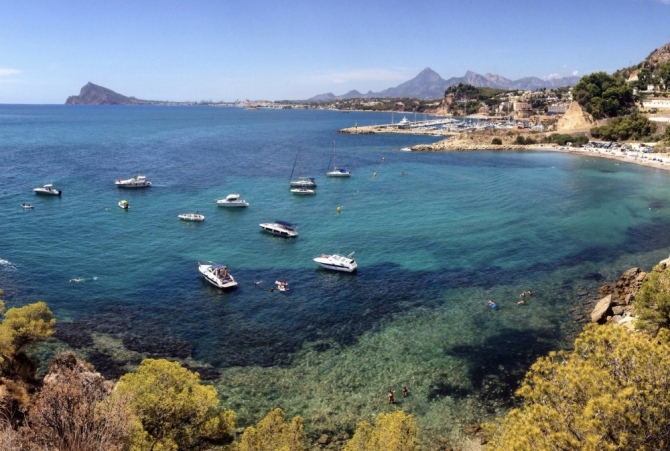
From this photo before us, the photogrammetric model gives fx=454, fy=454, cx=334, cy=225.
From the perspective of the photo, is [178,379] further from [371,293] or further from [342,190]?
[342,190]

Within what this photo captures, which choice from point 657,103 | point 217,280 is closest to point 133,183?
point 217,280

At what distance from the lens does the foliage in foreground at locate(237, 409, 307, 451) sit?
786 inches

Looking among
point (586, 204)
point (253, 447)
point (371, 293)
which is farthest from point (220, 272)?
point (586, 204)

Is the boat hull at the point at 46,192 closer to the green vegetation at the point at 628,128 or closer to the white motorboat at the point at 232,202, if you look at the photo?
the white motorboat at the point at 232,202

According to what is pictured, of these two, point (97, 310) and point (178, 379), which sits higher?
point (178, 379)

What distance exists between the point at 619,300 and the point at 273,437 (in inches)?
1460

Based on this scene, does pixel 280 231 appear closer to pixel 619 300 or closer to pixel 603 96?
pixel 619 300

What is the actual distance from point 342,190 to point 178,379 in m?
75.4

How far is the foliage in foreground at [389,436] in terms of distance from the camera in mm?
19203

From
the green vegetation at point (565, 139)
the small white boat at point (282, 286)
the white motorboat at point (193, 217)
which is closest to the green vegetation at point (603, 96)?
the green vegetation at point (565, 139)

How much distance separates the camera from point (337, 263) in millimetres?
50844

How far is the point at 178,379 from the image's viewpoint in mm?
21703

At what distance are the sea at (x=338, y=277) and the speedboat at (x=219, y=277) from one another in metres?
0.86

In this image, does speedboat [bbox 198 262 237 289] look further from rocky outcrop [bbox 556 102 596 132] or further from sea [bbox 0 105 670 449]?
rocky outcrop [bbox 556 102 596 132]
